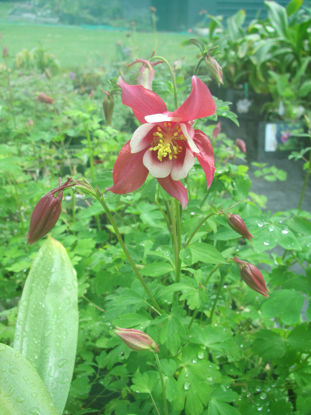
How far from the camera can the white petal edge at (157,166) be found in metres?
0.54

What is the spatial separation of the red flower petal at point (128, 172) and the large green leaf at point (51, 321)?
10.0 inches

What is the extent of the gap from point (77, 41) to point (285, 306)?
4.63m

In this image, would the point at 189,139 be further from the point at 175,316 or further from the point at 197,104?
the point at 175,316

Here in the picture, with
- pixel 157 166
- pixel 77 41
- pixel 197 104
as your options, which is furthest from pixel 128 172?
pixel 77 41

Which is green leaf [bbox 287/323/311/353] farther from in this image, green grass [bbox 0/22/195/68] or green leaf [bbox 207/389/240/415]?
green grass [bbox 0/22/195/68]

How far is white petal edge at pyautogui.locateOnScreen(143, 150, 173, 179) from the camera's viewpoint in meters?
0.54

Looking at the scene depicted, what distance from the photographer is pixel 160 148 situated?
55 centimetres

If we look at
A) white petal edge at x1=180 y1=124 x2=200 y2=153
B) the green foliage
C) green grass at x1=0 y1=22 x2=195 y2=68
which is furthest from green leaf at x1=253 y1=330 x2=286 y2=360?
green grass at x1=0 y1=22 x2=195 y2=68

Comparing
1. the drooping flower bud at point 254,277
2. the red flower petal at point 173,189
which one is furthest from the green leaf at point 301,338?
the red flower petal at point 173,189

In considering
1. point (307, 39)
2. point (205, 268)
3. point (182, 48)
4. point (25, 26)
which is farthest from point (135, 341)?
point (25, 26)

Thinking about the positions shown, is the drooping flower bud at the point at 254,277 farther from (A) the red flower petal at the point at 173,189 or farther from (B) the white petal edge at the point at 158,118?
(B) the white petal edge at the point at 158,118

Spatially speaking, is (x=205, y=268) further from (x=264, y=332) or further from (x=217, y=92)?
(x=217, y=92)

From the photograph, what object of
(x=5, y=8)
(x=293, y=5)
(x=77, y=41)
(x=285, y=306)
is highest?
(x=5, y=8)

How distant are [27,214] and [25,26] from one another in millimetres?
3976
